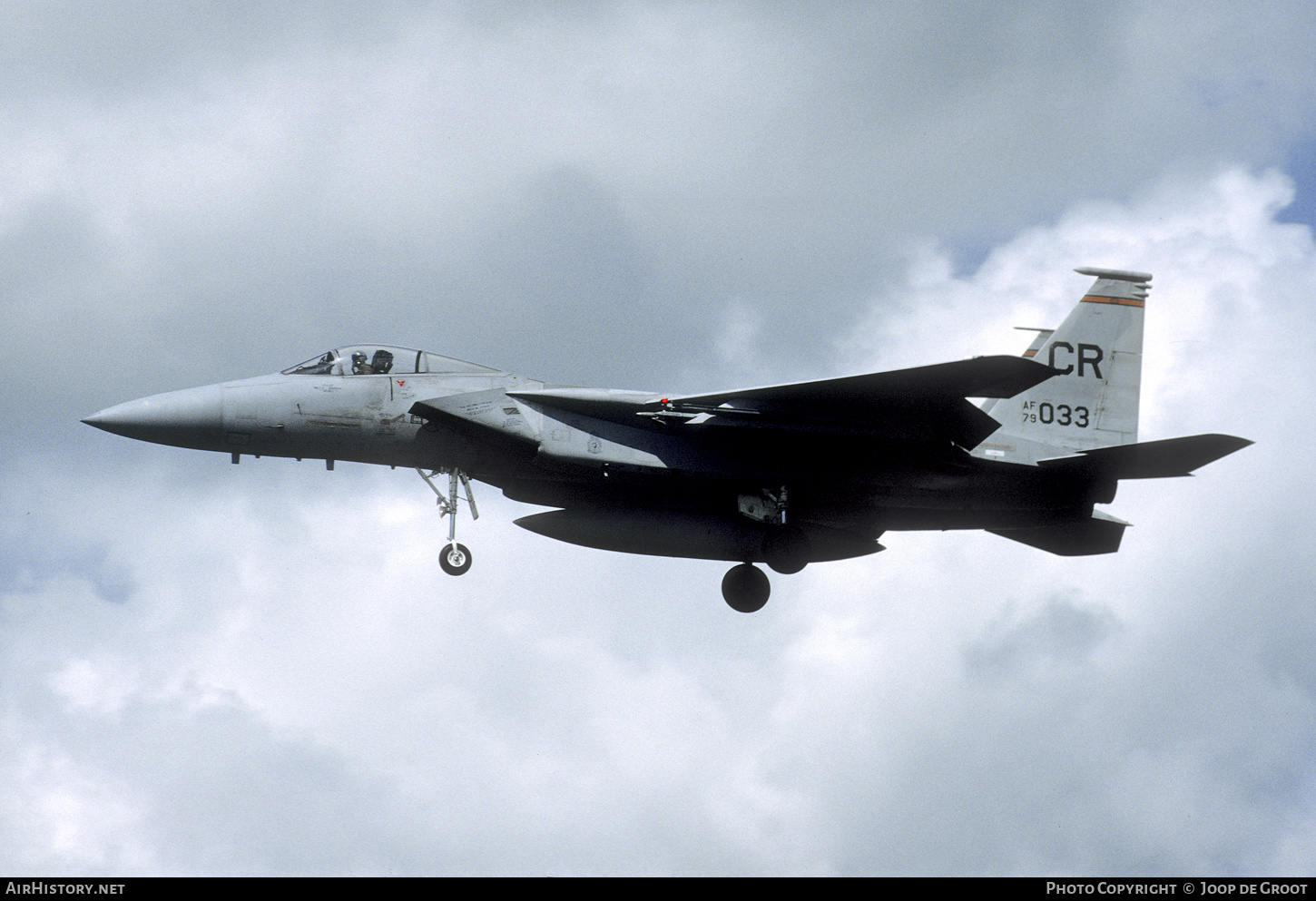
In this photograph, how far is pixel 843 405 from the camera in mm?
20125

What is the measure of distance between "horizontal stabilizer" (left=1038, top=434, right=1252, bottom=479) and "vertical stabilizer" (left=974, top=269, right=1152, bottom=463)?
0.87 metres

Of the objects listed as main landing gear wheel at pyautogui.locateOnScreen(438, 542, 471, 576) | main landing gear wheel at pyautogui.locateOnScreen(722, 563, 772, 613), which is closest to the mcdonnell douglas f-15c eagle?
main landing gear wheel at pyautogui.locateOnScreen(438, 542, 471, 576)

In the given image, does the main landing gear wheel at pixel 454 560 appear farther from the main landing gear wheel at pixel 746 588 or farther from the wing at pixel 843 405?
the main landing gear wheel at pixel 746 588

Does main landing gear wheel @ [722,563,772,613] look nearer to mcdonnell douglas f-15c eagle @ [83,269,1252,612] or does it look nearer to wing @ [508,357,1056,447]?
mcdonnell douglas f-15c eagle @ [83,269,1252,612]

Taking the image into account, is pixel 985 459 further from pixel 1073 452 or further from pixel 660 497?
pixel 660 497

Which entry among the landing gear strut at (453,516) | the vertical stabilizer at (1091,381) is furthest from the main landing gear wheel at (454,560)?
the vertical stabilizer at (1091,381)

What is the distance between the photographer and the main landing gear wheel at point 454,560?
20297 mm

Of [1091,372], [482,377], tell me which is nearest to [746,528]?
[482,377]

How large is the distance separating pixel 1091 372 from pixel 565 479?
887 centimetres

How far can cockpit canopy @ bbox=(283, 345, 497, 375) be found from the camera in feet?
69.1

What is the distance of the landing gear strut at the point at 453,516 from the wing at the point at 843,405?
5.05 feet
